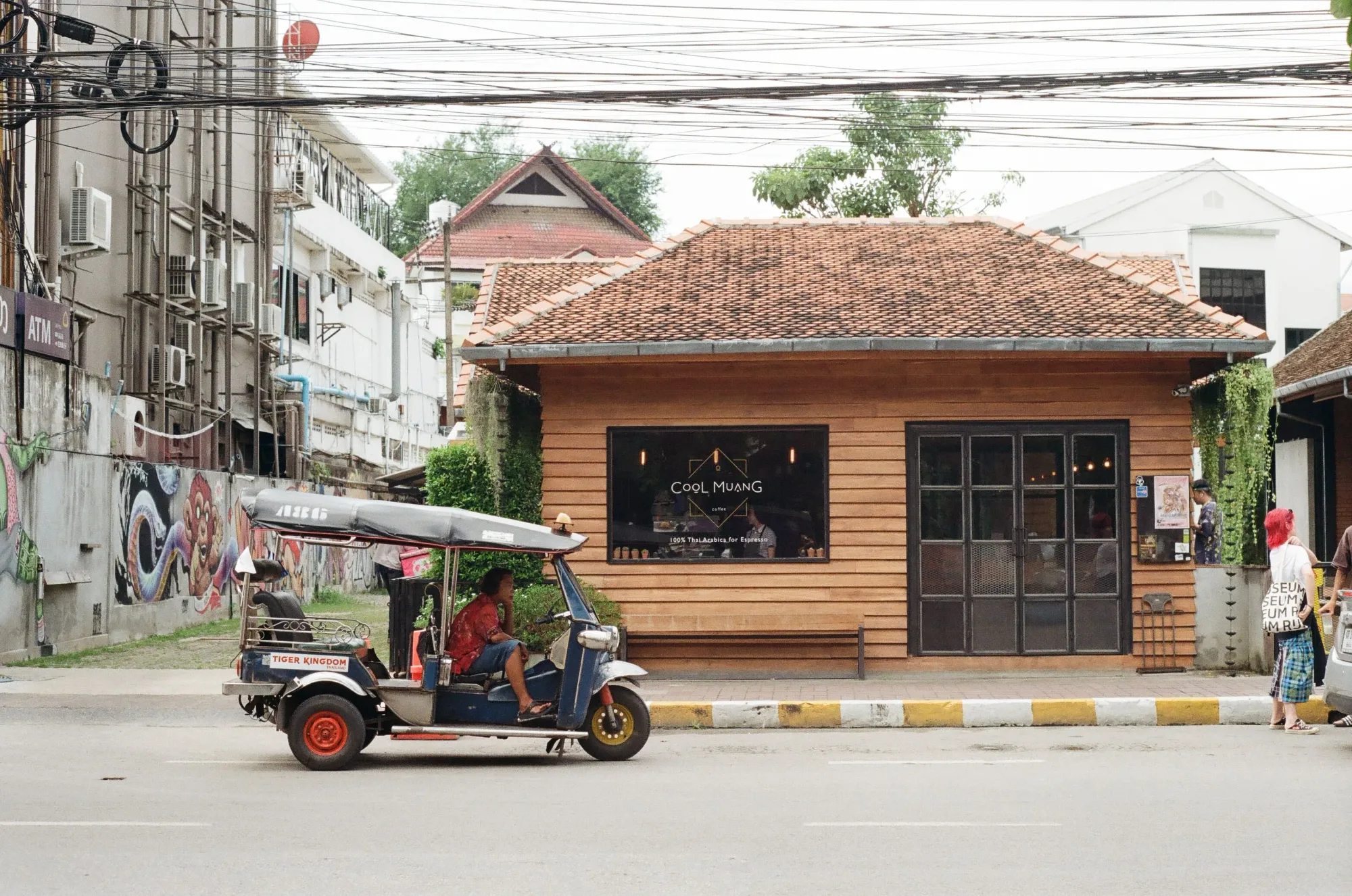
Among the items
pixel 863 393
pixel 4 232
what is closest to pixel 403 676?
pixel 863 393

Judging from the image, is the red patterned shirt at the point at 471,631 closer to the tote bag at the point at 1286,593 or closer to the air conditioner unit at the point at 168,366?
the tote bag at the point at 1286,593

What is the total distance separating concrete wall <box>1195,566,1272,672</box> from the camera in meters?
15.8

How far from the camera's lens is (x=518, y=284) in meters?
21.2

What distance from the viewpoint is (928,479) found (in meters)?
16.2

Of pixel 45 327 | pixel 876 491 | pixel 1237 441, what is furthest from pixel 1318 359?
pixel 45 327

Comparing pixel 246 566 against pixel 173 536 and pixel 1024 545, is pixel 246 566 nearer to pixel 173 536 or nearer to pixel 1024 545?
pixel 1024 545

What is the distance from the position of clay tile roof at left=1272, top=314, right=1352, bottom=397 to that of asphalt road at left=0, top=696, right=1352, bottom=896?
9343 mm

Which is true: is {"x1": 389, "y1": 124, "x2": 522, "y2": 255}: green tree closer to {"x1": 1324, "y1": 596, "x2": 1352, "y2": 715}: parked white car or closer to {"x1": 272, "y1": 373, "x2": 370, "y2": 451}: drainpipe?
{"x1": 272, "y1": 373, "x2": 370, "y2": 451}: drainpipe

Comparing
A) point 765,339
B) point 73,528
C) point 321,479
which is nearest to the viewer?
point 765,339

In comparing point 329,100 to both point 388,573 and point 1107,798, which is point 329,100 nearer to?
point 388,573

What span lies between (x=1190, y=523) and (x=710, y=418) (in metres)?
5.17

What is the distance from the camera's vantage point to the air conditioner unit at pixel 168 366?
2517 centimetres

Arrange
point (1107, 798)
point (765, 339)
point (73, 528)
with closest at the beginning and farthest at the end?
point (1107, 798) → point (765, 339) → point (73, 528)

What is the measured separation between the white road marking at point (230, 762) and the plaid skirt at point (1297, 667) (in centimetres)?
787
